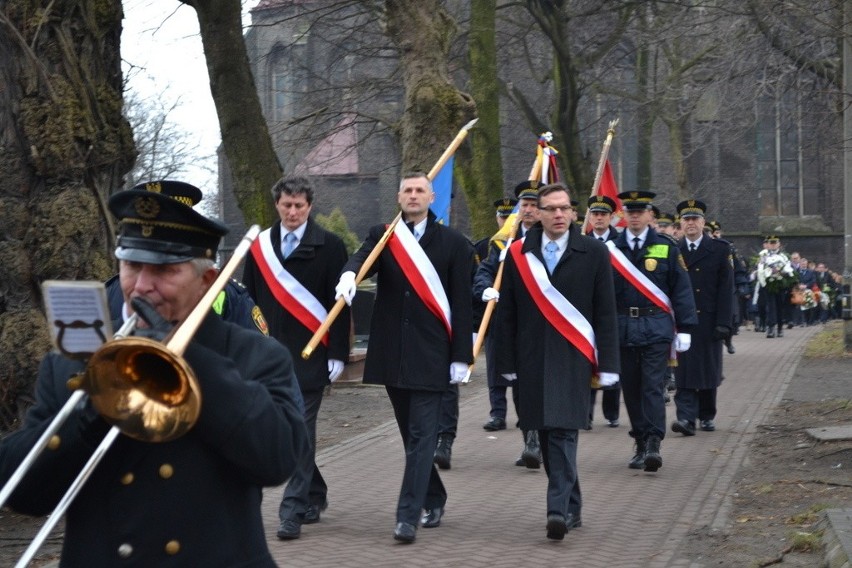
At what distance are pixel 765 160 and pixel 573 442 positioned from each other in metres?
45.0

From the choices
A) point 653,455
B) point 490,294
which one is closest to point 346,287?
point 490,294

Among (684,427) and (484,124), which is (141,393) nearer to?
(684,427)

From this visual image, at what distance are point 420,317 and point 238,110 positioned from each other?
890 centimetres

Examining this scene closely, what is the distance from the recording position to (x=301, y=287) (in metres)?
8.44

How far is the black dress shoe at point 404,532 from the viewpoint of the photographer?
806 centimetres

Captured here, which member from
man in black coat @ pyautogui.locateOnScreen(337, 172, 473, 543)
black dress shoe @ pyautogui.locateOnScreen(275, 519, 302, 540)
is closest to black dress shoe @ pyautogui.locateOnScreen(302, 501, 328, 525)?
black dress shoe @ pyautogui.locateOnScreen(275, 519, 302, 540)

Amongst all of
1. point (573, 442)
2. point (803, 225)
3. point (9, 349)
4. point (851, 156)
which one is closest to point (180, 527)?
point (573, 442)

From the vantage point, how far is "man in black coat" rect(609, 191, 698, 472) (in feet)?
35.2

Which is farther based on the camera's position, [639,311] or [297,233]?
[639,311]

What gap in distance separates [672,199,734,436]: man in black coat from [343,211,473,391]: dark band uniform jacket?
4.96 meters

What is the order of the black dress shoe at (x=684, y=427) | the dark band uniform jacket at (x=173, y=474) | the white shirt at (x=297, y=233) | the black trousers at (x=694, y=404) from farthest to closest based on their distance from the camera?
the black trousers at (x=694, y=404), the black dress shoe at (x=684, y=427), the white shirt at (x=297, y=233), the dark band uniform jacket at (x=173, y=474)

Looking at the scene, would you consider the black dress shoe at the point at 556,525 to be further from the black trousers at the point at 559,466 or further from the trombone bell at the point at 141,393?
the trombone bell at the point at 141,393

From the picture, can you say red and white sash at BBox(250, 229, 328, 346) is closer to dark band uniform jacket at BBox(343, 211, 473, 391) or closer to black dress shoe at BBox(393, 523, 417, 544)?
dark band uniform jacket at BBox(343, 211, 473, 391)

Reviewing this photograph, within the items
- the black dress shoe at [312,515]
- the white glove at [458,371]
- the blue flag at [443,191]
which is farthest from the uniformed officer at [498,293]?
the black dress shoe at [312,515]
